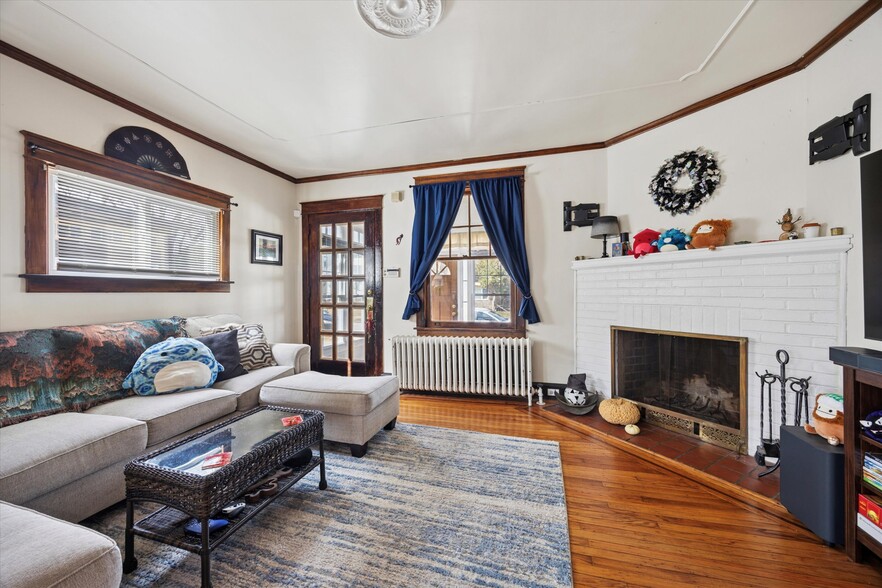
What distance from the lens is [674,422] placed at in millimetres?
2572

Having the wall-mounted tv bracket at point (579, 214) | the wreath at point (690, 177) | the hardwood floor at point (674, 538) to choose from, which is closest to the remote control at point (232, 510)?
the hardwood floor at point (674, 538)

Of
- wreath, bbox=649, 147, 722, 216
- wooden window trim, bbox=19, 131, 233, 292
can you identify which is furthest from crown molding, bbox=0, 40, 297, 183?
wreath, bbox=649, 147, 722, 216

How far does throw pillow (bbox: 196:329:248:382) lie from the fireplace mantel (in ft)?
10.7

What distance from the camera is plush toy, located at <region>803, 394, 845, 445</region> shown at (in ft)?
5.10

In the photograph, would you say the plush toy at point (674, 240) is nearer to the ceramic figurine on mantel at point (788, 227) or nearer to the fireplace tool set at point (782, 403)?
the ceramic figurine on mantel at point (788, 227)

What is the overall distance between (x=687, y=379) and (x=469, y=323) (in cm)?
201

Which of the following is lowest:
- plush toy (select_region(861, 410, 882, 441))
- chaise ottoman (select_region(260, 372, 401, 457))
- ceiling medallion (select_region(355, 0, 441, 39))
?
chaise ottoman (select_region(260, 372, 401, 457))

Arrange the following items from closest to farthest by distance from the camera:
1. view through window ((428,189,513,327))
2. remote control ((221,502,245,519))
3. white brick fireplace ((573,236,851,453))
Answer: remote control ((221,502,245,519)) < white brick fireplace ((573,236,851,453)) < view through window ((428,189,513,327))

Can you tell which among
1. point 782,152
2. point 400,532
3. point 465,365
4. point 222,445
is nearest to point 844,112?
point 782,152

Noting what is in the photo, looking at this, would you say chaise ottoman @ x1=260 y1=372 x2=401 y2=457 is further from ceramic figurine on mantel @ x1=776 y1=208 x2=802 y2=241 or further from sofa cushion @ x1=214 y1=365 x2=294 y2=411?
ceramic figurine on mantel @ x1=776 y1=208 x2=802 y2=241

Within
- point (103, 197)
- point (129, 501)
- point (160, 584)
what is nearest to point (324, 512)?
point (160, 584)

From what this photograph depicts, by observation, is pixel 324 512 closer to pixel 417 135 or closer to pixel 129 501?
pixel 129 501

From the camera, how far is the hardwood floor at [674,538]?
1363 mm

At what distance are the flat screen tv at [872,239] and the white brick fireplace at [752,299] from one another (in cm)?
24
